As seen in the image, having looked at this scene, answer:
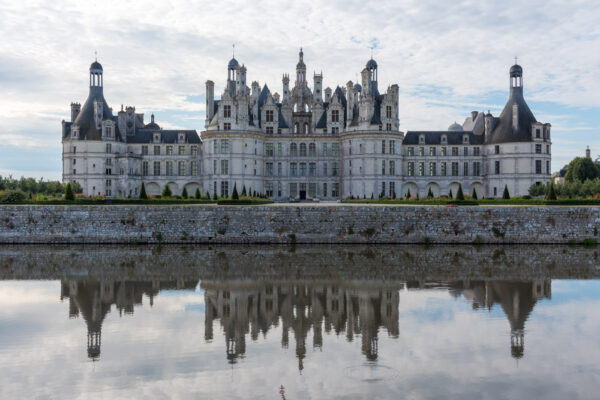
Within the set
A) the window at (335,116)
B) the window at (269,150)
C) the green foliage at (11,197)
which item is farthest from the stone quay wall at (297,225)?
the window at (335,116)

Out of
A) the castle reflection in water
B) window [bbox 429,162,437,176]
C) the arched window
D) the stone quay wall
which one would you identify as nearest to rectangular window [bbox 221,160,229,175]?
the arched window

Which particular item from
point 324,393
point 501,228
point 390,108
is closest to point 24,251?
point 324,393

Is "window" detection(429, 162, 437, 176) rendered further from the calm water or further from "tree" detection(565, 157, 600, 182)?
the calm water

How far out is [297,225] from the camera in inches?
1253

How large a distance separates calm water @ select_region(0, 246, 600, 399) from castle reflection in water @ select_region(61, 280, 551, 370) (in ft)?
0.20

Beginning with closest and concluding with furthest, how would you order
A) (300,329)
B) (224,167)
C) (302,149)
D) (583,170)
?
(300,329) < (224,167) < (302,149) < (583,170)

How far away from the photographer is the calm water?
10219 mm

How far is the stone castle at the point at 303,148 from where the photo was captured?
55.1 meters

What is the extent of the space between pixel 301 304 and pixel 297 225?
610 inches

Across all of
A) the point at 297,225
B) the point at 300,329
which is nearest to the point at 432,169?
the point at 297,225

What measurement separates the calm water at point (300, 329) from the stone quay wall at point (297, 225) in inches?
276

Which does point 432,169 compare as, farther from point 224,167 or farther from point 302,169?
point 224,167

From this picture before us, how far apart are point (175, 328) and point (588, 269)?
17.7 meters

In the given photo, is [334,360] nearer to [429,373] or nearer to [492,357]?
[429,373]
